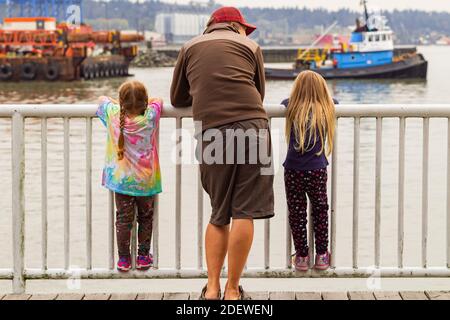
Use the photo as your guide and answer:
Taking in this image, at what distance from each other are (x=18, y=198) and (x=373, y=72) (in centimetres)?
6637

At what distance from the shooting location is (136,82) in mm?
4734

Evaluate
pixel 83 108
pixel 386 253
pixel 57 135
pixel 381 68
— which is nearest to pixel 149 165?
pixel 83 108

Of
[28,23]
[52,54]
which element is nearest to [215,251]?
[52,54]

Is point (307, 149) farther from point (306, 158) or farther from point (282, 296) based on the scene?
point (282, 296)

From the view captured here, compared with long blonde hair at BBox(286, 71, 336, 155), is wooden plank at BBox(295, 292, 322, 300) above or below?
below

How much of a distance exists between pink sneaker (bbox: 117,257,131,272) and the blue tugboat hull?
65301 millimetres

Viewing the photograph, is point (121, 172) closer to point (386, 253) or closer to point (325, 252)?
point (325, 252)

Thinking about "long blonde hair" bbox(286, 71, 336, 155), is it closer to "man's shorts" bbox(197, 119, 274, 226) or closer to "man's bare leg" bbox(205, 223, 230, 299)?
"man's shorts" bbox(197, 119, 274, 226)

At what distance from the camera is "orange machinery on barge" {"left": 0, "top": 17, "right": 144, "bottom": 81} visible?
72.5m

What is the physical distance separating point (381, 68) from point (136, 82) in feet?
217

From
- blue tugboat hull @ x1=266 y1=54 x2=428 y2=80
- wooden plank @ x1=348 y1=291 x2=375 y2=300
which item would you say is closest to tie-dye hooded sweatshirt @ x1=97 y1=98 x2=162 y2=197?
wooden plank @ x1=348 y1=291 x2=375 y2=300
